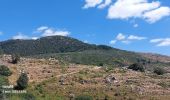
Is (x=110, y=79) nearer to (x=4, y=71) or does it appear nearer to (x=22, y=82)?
(x=22, y=82)

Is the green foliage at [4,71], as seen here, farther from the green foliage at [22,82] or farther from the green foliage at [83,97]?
the green foliage at [83,97]

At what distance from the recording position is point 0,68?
118 m

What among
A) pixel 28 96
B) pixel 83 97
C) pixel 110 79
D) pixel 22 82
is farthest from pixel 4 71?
pixel 83 97

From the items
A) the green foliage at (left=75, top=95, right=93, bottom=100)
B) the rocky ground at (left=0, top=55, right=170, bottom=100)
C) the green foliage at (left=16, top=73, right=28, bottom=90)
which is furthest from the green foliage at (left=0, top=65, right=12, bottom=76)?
the green foliage at (left=75, top=95, right=93, bottom=100)

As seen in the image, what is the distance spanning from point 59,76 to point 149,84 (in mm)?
22856

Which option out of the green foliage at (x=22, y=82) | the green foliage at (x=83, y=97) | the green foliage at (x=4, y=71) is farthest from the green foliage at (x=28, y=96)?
the green foliage at (x=4, y=71)

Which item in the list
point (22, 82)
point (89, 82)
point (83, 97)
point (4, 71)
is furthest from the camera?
point (4, 71)

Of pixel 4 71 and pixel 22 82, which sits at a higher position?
pixel 4 71

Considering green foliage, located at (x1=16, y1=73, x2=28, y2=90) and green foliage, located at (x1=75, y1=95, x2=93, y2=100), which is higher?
green foliage, located at (x1=16, y1=73, x2=28, y2=90)

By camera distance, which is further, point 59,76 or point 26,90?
point 59,76

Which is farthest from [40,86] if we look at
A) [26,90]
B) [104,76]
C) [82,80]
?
[104,76]

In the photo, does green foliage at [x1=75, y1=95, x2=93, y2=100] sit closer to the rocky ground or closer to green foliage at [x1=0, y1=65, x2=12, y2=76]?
the rocky ground

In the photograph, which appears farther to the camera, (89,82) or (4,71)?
(4,71)

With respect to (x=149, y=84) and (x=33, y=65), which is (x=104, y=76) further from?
(x=33, y=65)
